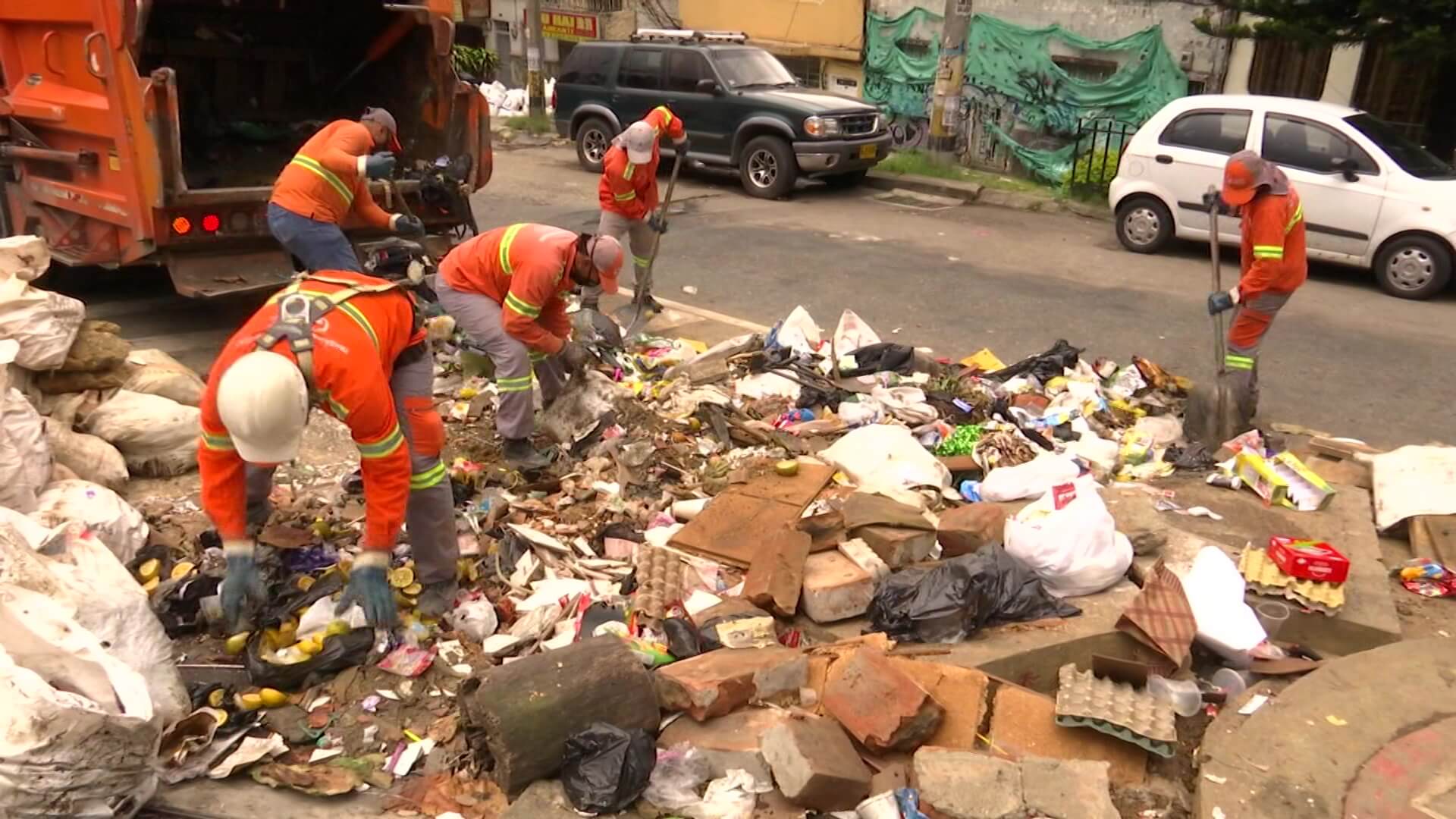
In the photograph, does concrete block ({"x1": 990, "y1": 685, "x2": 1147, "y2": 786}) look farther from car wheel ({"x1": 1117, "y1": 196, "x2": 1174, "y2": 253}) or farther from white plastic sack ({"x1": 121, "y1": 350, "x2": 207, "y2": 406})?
car wheel ({"x1": 1117, "y1": 196, "x2": 1174, "y2": 253})

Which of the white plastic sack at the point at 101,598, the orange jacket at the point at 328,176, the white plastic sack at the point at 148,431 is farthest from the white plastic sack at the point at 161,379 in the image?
the white plastic sack at the point at 101,598

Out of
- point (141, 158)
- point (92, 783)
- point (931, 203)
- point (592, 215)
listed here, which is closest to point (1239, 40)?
point (931, 203)

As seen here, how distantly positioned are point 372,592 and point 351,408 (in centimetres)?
69

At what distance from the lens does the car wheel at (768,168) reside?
12500 millimetres

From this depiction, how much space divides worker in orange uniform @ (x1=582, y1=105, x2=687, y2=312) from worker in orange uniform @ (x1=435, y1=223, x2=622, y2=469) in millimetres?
1858

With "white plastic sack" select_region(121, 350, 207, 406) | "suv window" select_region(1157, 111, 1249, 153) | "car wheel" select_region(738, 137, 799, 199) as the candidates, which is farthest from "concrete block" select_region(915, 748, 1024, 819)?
"car wheel" select_region(738, 137, 799, 199)

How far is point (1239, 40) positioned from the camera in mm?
12977

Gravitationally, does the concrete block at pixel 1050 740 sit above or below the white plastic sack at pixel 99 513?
below

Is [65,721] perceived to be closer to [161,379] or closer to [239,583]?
[239,583]

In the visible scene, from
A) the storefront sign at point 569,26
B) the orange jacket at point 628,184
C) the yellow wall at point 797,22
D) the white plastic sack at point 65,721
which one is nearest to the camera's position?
the white plastic sack at point 65,721

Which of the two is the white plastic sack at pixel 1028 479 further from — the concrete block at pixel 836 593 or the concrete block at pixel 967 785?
the concrete block at pixel 967 785

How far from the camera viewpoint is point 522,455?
5316 mm

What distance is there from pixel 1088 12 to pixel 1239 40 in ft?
6.94

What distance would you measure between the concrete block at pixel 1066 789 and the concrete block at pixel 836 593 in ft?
3.12
